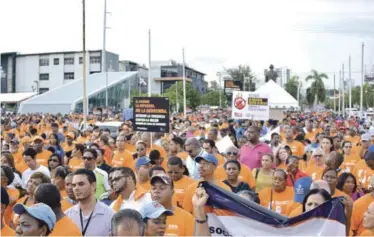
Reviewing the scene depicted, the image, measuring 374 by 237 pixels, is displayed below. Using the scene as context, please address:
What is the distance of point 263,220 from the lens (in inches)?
176

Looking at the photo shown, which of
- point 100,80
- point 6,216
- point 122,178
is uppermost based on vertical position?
point 100,80

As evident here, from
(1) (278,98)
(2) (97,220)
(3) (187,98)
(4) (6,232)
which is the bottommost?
(4) (6,232)

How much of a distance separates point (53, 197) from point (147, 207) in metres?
1.07

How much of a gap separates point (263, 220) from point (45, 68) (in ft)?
273

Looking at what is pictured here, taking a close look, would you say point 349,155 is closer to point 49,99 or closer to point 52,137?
point 52,137

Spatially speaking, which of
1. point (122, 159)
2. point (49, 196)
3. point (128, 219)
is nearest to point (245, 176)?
point (49, 196)

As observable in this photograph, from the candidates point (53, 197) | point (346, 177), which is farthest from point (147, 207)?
point (346, 177)

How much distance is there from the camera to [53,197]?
16.9 feet

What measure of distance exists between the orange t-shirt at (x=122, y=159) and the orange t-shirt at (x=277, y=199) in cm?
A: 411

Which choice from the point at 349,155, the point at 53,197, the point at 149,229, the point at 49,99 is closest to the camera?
the point at 149,229

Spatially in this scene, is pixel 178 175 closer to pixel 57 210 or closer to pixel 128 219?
pixel 57 210

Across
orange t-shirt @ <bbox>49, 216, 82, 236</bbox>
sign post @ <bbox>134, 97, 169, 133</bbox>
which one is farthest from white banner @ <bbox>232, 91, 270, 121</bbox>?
orange t-shirt @ <bbox>49, 216, 82, 236</bbox>

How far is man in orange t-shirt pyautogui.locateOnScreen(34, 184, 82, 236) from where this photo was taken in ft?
15.4

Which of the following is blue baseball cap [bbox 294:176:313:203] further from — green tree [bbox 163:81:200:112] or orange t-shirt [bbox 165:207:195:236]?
green tree [bbox 163:81:200:112]
